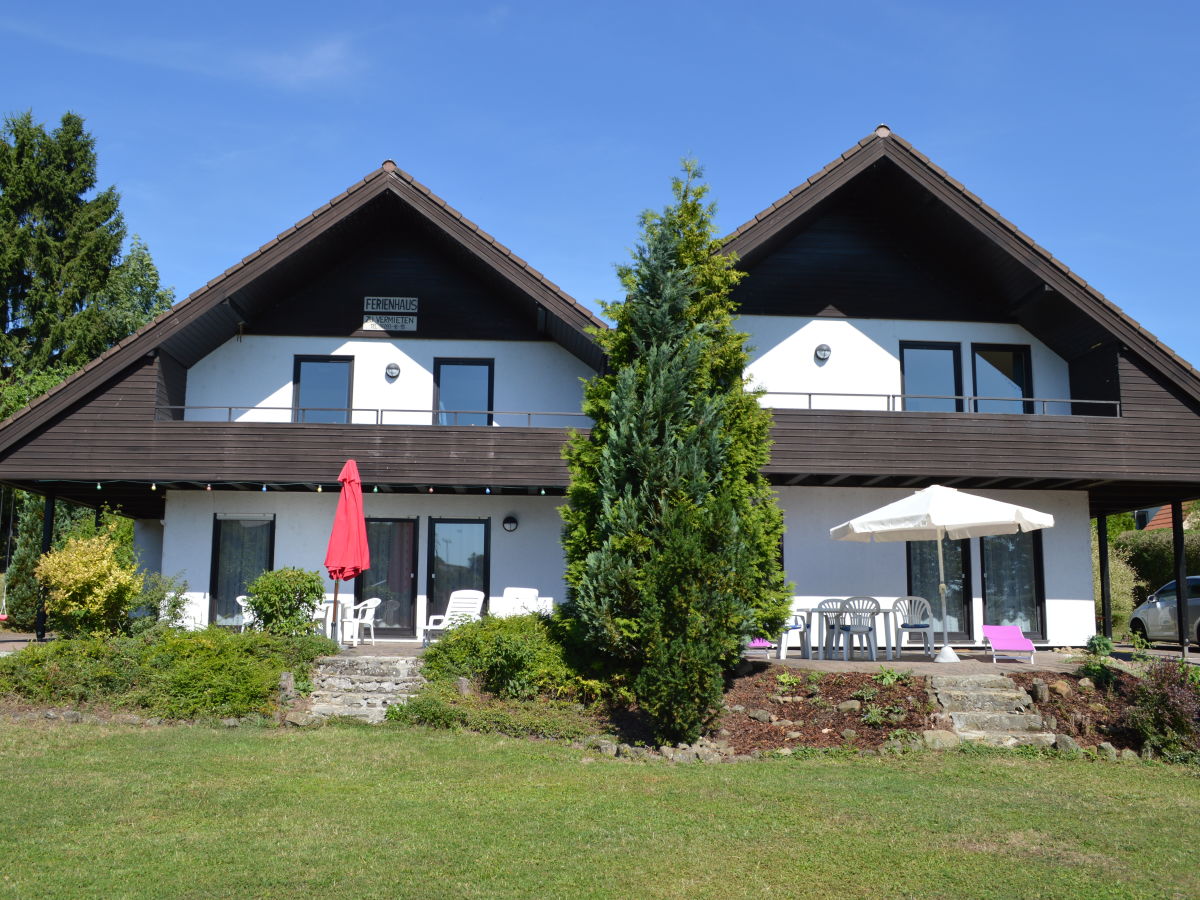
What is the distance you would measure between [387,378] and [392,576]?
342cm

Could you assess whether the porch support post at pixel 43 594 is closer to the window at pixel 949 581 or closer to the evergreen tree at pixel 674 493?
the evergreen tree at pixel 674 493

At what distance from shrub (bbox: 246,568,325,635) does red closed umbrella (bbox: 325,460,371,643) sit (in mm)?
396

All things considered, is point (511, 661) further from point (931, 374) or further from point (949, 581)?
point (931, 374)

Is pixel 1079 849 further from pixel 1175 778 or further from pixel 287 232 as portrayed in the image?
pixel 287 232

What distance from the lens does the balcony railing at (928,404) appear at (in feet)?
55.1

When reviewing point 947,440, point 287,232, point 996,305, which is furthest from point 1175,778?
point 287,232

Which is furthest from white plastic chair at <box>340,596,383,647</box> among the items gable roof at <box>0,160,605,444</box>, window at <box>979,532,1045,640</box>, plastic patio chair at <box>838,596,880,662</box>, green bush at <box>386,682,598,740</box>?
window at <box>979,532,1045,640</box>

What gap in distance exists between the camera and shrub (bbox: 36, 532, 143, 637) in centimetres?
1293

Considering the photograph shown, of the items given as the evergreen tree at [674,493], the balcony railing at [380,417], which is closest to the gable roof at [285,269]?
the balcony railing at [380,417]

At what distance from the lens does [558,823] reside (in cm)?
678

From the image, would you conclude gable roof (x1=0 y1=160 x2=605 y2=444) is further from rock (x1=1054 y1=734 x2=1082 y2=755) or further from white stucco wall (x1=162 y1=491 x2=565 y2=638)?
rock (x1=1054 y1=734 x2=1082 y2=755)

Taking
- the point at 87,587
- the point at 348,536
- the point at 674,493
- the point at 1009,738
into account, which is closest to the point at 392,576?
the point at 348,536

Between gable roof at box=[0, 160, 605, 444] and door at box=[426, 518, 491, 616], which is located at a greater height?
gable roof at box=[0, 160, 605, 444]

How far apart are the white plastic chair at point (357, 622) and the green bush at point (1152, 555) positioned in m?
20.9
